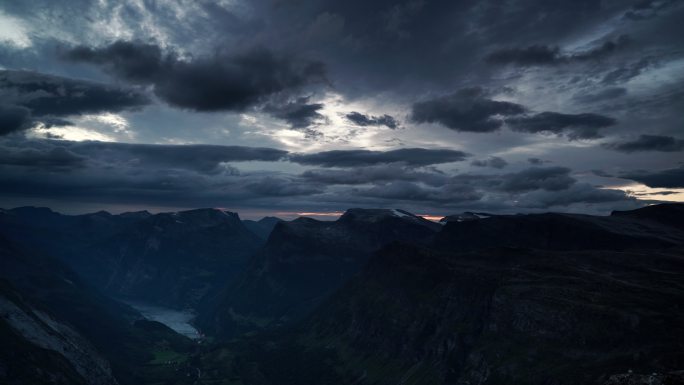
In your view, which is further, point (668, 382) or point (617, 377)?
point (617, 377)
